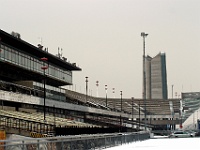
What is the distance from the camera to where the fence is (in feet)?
63.8

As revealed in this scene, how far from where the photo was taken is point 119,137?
40.0 meters

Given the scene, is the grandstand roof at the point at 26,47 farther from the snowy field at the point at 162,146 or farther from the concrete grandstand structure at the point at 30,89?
the snowy field at the point at 162,146

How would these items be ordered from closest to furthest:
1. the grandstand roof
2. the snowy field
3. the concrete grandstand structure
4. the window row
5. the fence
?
the fence
the snowy field
the concrete grandstand structure
the grandstand roof
the window row

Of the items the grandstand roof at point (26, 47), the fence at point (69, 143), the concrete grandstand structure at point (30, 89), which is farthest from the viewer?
the grandstand roof at point (26, 47)

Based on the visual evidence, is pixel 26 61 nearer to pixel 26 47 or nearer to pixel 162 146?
pixel 26 47

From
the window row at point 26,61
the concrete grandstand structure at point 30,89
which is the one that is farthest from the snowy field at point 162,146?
the window row at point 26,61

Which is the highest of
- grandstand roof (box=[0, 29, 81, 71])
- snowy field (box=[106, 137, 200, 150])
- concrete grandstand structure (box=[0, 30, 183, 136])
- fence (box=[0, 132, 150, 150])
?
grandstand roof (box=[0, 29, 81, 71])

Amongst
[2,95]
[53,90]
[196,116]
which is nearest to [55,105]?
[53,90]

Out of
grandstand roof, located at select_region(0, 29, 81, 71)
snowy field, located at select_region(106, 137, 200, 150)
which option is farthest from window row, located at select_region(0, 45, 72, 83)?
snowy field, located at select_region(106, 137, 200, 150)

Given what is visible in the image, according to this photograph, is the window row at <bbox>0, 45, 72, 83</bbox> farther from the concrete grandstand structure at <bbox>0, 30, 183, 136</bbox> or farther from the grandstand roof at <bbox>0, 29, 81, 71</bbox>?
the grandstand roof at <bbox>0, 29, 81, 71</bbox>

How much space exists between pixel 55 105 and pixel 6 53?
65.7 feet

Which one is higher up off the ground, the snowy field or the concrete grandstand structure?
A: the concrete grandstand structure

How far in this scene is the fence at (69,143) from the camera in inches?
766

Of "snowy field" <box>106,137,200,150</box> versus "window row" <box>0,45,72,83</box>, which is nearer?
"snowy field" <box>106,137,200,150</box>
